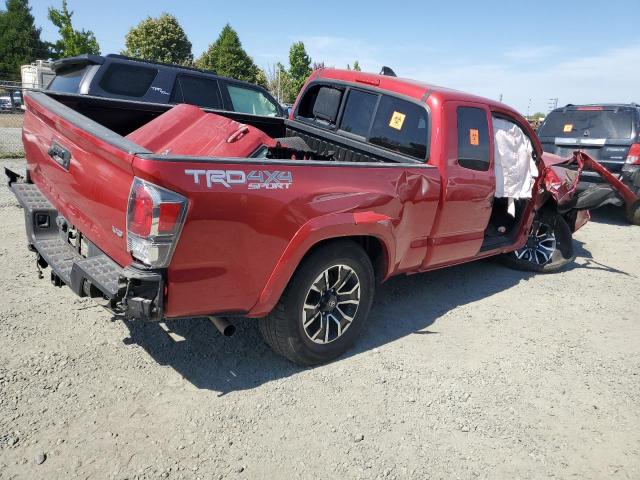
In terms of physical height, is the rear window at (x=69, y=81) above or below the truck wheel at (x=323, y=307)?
above

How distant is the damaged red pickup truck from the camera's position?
2.37 meters

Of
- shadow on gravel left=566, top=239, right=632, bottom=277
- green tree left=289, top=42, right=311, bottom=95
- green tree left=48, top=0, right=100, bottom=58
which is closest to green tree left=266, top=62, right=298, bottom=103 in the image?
green tree left=289, top=42, right=311, bottom=95

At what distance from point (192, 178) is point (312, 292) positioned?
121 centimetres

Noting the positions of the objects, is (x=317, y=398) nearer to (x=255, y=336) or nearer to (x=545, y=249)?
(x=255, y=336)

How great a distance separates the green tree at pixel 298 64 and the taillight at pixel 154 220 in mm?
45210

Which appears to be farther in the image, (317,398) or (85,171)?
(317,398)

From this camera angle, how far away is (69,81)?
6.74 metres

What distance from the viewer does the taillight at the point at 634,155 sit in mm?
7816

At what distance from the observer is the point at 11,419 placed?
2.51 m

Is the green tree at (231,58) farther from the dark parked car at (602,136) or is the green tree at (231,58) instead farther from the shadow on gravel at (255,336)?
the shadow on gravel at (255,336)

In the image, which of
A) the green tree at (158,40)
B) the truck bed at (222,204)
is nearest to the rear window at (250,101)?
the truck bed at (222,204)

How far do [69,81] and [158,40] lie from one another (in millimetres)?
47143

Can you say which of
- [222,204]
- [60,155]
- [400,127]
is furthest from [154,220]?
[400,127]

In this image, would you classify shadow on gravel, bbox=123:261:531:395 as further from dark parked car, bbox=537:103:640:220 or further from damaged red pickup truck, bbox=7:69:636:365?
dark parked car, bbox=537:103:640:220
